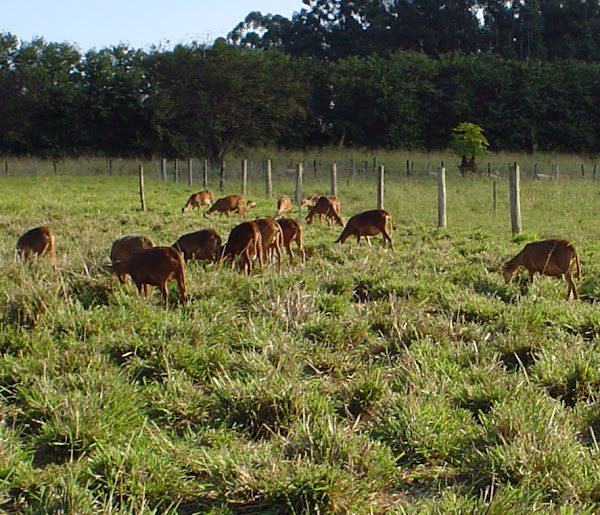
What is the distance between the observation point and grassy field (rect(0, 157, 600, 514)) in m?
3.35

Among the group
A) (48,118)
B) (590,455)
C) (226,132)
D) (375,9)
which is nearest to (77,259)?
(590,455)

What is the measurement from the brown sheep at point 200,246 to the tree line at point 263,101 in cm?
3609

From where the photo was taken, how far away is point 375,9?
78.8 m

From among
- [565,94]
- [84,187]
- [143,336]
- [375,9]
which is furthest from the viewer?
[375,9]

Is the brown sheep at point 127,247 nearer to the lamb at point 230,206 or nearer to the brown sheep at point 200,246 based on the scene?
the brown sheep at point 200,246

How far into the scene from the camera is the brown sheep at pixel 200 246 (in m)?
8.99

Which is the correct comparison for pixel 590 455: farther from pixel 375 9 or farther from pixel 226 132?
pixel 375 9

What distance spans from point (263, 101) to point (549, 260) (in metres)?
38.1

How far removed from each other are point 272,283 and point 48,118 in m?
45.1

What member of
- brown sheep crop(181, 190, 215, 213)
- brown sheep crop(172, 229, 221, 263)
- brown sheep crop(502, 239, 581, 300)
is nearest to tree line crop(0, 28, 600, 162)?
brown sheep crop(181, 190, 215, 213)

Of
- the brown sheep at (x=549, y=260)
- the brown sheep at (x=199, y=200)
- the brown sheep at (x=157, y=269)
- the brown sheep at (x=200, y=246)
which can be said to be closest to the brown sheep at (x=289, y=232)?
the brown sheep at (x=200, y=246)

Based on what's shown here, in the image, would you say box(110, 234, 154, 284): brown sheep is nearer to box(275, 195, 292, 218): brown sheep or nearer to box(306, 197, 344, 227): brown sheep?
box(306, 197, 344, 227): brown sheep

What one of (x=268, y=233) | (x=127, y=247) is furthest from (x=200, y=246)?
(x=268, y=233)

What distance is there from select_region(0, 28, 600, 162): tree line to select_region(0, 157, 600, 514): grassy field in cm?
3824
